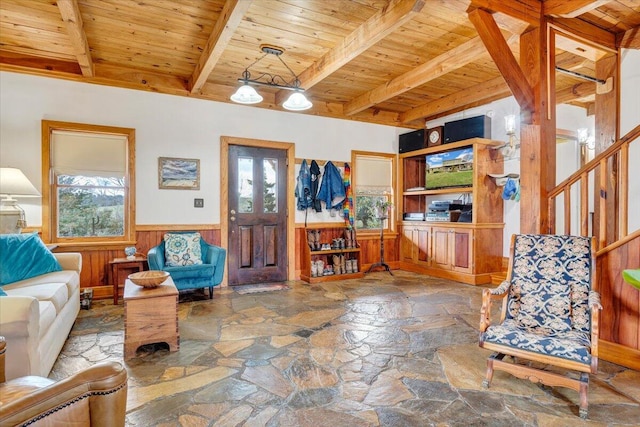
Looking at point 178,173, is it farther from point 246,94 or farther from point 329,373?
point 329,373

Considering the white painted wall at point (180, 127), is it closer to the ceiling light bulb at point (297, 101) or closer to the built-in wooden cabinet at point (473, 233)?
the built-in wooden cabinet at point (473, 233)

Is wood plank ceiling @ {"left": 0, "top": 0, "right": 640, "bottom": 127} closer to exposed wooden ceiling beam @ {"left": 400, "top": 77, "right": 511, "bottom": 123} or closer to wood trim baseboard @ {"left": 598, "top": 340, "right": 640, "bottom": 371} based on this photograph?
exposed wooden ceiling beam @ {"left": 400, "top": 77, "right": 511, "bottom": 123}

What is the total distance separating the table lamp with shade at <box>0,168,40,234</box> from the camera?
11.2 ft

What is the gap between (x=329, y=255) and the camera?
5645 mm

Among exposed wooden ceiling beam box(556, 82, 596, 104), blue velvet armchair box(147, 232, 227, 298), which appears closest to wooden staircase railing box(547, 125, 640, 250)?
exposed wooden ceiling beam box(556, 82, 596, 104)

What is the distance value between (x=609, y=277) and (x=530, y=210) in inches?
27.9

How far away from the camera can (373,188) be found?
20.4 ft

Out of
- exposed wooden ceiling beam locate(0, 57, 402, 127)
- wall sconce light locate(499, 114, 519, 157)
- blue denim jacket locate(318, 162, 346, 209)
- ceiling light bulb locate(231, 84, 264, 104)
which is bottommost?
blue denim jacket locate(318, 162, 346, 209)

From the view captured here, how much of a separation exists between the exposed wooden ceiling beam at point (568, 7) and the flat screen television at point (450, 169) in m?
2.35

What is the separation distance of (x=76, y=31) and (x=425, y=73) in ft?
11.6

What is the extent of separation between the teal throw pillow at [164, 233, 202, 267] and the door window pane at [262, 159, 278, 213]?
1180mm

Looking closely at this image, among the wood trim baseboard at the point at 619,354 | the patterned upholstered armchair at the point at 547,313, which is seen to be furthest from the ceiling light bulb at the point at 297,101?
the wood trim baseboard at the point at 619,354

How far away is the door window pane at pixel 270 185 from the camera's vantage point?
528 centimetres

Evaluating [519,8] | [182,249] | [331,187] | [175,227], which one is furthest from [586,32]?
[175,227]
